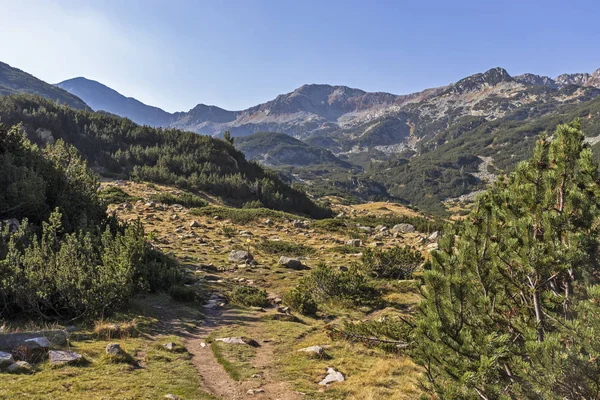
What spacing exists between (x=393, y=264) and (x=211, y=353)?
10.2 meters

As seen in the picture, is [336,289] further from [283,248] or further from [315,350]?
[283,248]

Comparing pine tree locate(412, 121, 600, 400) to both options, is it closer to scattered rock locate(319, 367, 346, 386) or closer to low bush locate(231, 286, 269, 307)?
scattered rock locate(319, 367, 346, 386)

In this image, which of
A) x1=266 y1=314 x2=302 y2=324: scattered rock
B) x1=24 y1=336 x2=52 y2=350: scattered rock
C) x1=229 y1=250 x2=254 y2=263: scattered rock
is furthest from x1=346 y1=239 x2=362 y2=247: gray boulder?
x1=24 y1=336 x2=52 y2=350: scattered rock

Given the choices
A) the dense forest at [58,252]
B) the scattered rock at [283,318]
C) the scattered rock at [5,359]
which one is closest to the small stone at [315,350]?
the scattered rock at [283,318]

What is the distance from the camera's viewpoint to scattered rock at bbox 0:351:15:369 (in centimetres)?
532

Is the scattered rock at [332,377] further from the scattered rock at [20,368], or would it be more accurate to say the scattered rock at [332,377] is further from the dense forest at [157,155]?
the dense forest at [157,155]

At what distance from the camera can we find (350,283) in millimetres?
12656

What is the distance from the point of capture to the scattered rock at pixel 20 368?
5301 millimetres

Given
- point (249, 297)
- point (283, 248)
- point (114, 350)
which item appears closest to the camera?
point (114, 350)

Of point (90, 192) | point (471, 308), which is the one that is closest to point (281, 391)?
point (471, 308)

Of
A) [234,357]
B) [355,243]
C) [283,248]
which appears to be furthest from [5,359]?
[355,243]

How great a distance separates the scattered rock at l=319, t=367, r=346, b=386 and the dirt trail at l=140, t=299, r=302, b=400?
0.73 meters

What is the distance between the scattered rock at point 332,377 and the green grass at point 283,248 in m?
13.4

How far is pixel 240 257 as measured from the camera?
17.4m
